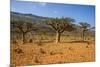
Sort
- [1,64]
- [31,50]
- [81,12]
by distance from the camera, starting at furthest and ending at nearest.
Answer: [81,12], [31,50], [1,64]

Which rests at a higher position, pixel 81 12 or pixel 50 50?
pixel 81 12

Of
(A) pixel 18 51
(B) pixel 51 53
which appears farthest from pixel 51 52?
(A) pixel 18 51

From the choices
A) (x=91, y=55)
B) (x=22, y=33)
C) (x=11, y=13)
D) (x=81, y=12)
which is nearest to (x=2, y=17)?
(x=11, y=13)

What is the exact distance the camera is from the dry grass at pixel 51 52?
236 centimetres

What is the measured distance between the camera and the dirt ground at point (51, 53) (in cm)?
236

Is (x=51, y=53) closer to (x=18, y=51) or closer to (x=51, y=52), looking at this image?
(x=51, y=52)

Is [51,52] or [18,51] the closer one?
[18,51]

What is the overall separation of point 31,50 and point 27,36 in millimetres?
172

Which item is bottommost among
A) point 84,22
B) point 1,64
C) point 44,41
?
point 1,64

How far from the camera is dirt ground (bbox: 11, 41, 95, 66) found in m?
2.36

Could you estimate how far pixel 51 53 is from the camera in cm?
250

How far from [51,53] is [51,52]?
0.01 meters

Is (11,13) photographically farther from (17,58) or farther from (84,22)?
(84,22)

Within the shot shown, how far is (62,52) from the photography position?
254 cm
